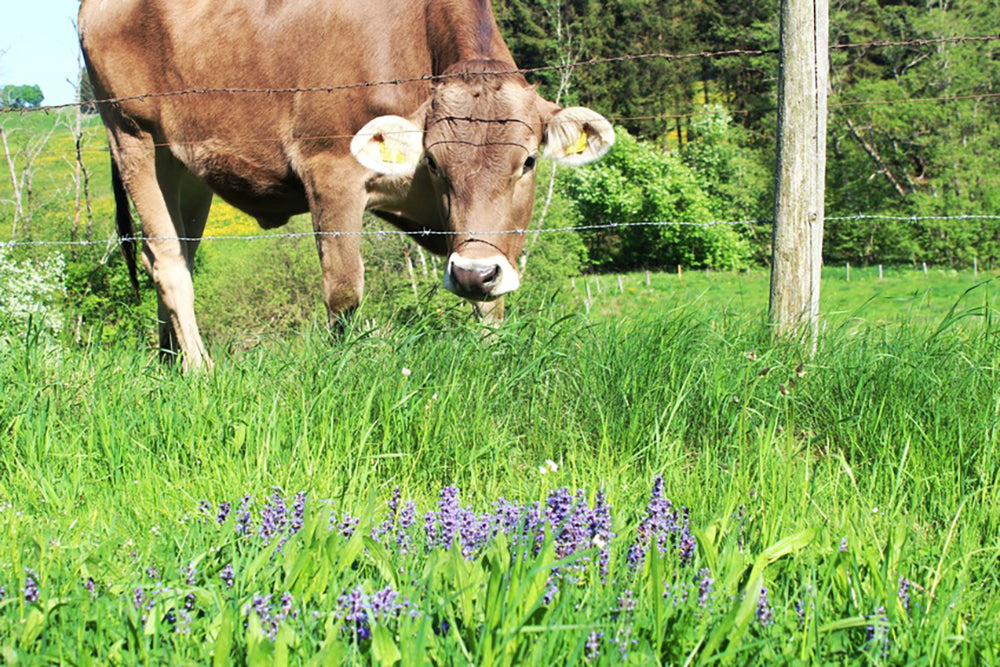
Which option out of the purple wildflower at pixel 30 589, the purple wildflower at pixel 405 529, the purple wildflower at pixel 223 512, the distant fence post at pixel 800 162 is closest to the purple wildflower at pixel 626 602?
the purple wildflower at pixel 405 529

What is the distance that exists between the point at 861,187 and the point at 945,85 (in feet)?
18.5

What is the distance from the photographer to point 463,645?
169 centimetres

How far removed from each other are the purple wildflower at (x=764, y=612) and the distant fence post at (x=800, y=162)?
2527 millimetres

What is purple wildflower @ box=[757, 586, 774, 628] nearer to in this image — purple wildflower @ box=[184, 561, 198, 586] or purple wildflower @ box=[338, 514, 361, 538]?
purple wildflower @ box=[338, 514, 361, 538]

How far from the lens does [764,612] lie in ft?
6.09

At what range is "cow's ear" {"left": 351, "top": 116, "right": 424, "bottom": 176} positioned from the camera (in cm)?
498

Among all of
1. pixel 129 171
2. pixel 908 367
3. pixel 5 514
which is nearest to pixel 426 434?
pixel 5 514

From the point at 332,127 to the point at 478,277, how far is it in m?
1.60

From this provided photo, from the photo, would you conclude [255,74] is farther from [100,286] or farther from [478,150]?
[100,286]

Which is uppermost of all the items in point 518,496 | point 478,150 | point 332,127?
point 332,127

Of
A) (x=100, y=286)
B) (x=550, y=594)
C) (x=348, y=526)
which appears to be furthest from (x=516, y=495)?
(x=100, y=286)

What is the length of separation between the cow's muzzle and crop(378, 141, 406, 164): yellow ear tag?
0.74 meters

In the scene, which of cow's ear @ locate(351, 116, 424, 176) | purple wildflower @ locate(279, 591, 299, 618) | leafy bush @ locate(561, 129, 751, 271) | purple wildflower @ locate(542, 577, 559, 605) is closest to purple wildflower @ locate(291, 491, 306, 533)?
purple wildflower @ locate(279, 591, 299, 618)

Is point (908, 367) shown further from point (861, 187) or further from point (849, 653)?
point (861, 187)
